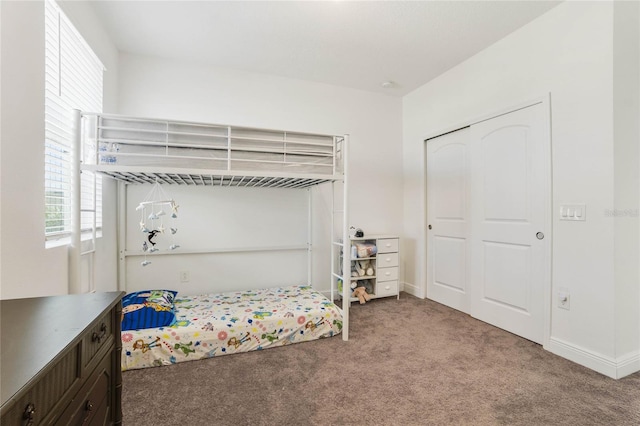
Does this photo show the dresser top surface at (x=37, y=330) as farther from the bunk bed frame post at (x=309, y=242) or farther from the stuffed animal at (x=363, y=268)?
the stuffed animal at (x=363, y=268)

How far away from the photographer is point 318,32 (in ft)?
8.34

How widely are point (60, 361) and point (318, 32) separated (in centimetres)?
275

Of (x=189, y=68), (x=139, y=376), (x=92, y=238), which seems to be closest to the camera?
(x=139, y=376)

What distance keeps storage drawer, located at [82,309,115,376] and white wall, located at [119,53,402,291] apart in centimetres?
207

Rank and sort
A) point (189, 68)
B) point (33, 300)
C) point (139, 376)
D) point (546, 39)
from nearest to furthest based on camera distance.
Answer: point (33, 300), point (139, 376), point (546, 39), point (189, 68)

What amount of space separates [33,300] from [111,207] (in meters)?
2.01

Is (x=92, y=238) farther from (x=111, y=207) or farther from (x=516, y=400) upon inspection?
(x=516, y=400)

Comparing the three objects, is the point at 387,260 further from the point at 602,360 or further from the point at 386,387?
the point at 602,360

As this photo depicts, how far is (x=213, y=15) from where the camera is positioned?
7.63 feet

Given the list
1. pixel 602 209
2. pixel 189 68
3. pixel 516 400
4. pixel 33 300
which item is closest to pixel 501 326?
pixel 516 400

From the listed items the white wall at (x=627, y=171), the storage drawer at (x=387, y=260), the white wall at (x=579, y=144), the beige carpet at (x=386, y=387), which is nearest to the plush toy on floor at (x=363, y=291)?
the storage drawer at (x=387, y=260)

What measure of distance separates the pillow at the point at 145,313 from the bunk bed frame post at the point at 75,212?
1.45 ft

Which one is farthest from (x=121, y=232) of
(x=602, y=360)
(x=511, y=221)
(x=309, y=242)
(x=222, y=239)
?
(x=602, y=360)

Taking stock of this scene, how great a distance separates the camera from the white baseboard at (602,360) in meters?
1.91
